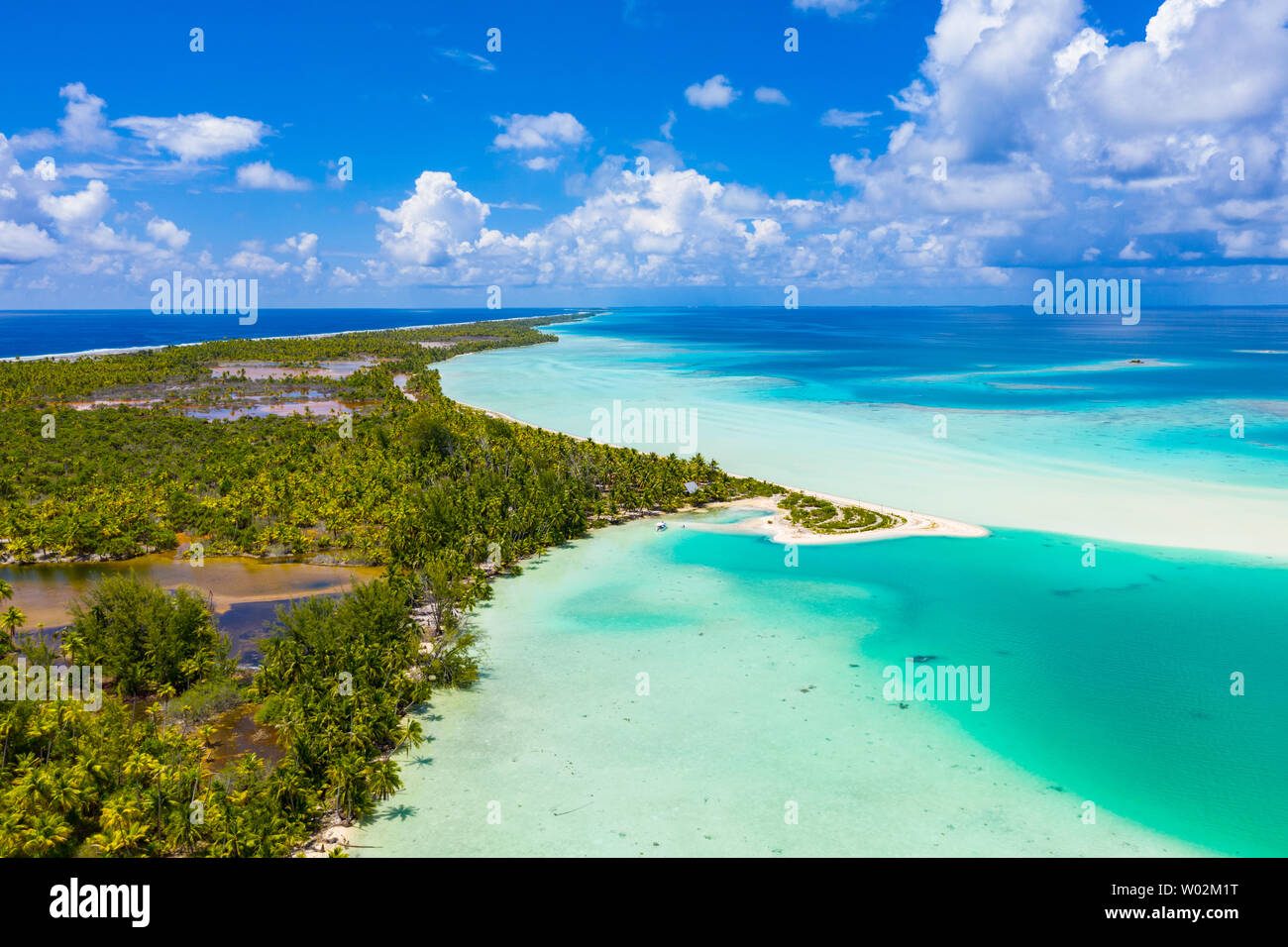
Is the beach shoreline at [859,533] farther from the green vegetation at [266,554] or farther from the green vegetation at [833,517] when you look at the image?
the green vegetation at [266,554]

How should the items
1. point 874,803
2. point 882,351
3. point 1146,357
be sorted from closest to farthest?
point 874,803 < point 1146,357 < point 882,351

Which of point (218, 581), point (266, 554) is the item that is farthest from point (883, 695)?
point (266, 554)

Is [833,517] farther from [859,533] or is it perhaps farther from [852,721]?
[852,721]

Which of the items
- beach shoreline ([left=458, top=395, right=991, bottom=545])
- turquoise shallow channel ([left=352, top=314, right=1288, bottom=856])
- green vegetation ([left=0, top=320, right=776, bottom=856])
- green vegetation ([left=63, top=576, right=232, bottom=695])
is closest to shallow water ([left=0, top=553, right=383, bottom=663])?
green vegetation ([left=0, top=320, right=776, bottom=856])

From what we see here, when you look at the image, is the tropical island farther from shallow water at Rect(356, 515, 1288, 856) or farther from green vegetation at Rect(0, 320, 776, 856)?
shallow water at Rect(356, 515, 1288, 856)

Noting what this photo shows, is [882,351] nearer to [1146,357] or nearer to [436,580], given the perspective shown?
[1146,357]
